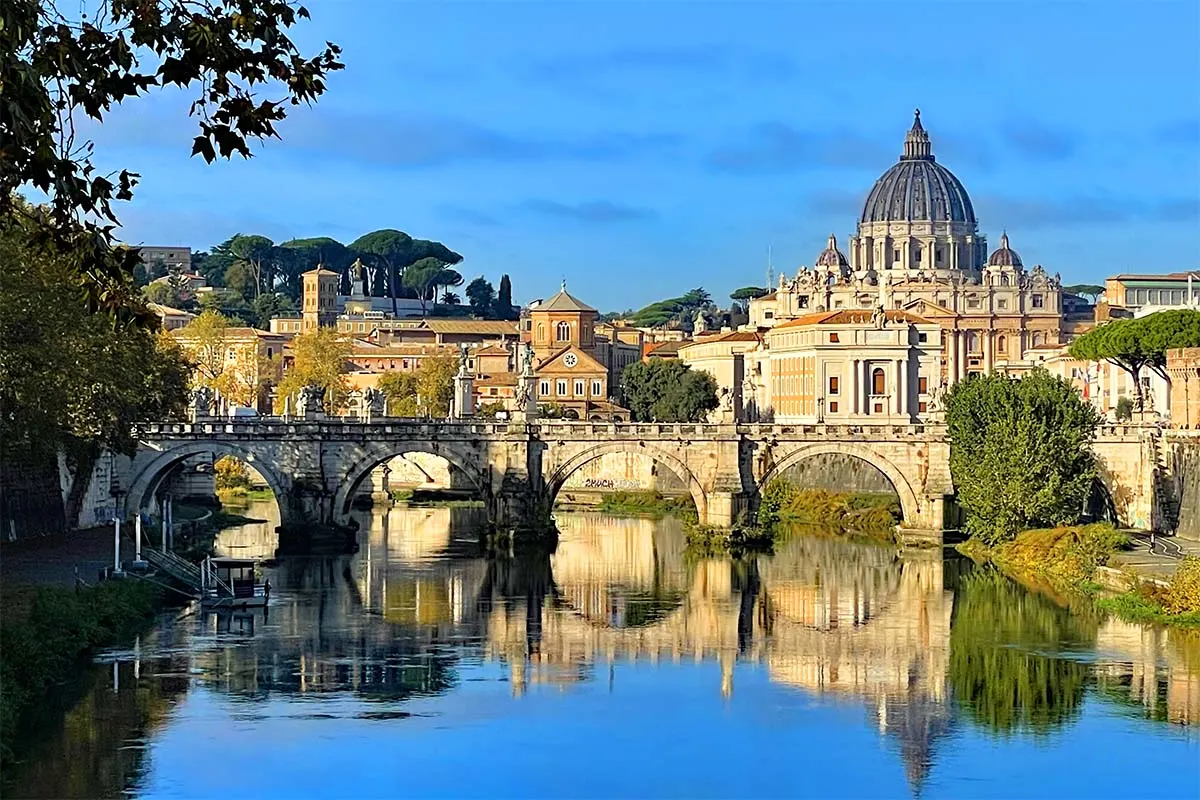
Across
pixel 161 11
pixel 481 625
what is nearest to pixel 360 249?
pixel 481 625

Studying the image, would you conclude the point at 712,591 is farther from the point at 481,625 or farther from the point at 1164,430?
the point at 1164,430

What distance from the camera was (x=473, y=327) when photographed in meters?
147

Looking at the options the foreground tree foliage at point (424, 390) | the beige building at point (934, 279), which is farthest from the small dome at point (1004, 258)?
the foreground tree foliage at point (424, 390)

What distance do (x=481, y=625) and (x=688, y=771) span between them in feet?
50.5

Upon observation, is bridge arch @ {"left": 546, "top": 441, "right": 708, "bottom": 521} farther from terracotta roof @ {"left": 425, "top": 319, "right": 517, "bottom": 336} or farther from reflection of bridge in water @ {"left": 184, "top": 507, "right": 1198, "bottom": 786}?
terracotta roof @ {"left": 425, "top": 319, "right": 517, "bottom": 336}

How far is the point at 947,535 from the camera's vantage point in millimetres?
60875

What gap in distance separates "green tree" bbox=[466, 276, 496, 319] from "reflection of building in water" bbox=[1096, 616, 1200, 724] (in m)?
135

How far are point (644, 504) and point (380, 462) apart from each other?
1980 cm

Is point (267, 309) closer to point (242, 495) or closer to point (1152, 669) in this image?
point (242, 495)

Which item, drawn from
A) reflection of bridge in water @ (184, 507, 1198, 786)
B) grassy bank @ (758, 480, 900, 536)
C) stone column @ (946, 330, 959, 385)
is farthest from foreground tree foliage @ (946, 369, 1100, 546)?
stone column @ (946, 330, 959, 385)

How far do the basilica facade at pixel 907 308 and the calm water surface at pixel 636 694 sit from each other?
23.6 meters

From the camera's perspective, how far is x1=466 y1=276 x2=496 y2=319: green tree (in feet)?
579

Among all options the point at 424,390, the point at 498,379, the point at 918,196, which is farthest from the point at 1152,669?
the point at 918,196

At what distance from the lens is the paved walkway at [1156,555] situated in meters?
47.0
